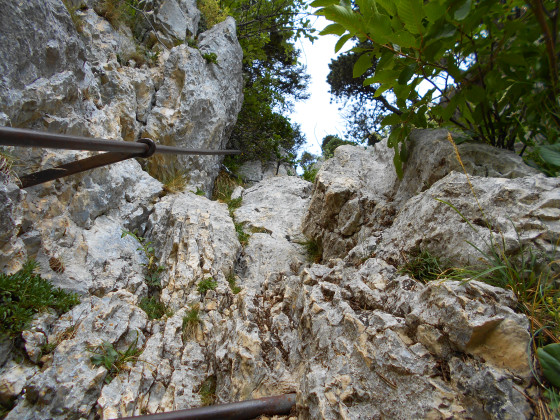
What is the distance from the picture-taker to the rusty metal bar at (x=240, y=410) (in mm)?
2006

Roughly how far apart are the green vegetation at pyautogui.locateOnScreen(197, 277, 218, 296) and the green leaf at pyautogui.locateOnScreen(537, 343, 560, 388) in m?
3.20

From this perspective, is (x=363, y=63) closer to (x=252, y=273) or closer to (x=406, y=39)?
(x=406, y=39)

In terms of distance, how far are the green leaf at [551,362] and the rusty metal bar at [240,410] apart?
149 centimetres

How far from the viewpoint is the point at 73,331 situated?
324 cm

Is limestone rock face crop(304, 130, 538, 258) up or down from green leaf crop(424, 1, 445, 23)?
down

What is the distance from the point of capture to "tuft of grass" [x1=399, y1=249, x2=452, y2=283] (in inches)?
97.3

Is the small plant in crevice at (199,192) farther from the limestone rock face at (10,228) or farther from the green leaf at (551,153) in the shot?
the green leaf at (551,153)

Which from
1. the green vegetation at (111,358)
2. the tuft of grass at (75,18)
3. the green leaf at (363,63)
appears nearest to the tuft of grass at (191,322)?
the green vegetation at (111,358)

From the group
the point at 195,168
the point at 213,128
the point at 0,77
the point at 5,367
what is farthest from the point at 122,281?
the point at 213,128

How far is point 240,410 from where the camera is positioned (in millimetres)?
2191

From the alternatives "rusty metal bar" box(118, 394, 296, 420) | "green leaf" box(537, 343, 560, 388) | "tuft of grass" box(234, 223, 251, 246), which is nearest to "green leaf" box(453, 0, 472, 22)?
"green leaf" box(537, 343, 560, 388)

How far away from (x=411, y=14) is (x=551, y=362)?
2.06 metres

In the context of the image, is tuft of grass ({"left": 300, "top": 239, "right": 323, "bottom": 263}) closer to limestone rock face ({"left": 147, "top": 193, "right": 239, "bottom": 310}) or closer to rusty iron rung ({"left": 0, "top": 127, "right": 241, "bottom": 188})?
limestone rock face ({"left": 147, "top": 193, "right": 239, "bottom": 310})

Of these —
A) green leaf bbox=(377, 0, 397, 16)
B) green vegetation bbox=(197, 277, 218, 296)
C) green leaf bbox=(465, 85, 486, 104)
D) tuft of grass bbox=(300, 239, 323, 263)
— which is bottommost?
green vegetation bbox=(197, 277, 218, 296)
